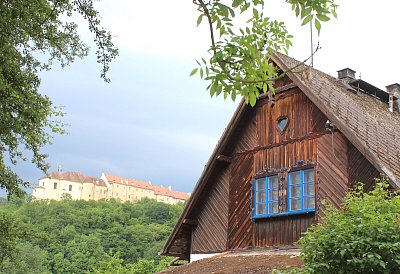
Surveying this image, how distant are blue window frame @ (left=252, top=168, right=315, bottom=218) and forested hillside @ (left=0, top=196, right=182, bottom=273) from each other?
107ft

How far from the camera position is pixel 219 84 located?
4676 millimetres

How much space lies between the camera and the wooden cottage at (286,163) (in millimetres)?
11539

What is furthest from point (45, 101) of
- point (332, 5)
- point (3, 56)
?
point (332, 5)

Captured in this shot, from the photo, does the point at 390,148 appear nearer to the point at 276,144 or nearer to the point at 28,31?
the point at 276,144

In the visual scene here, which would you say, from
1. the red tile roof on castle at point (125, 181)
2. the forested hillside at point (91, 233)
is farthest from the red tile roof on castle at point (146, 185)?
the forested hillside at point (91, 233)

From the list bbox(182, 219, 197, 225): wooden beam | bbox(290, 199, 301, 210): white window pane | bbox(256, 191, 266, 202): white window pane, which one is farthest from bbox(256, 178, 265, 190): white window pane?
bbox(182, 219, 197, 225): wooden beam

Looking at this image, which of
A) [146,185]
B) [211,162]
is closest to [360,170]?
[211,162]

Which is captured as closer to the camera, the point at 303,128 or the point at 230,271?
the point at 230,271

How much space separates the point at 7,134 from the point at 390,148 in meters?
7.92

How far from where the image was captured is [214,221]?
48.0 feet

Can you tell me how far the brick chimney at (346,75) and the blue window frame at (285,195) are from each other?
16.9 ft

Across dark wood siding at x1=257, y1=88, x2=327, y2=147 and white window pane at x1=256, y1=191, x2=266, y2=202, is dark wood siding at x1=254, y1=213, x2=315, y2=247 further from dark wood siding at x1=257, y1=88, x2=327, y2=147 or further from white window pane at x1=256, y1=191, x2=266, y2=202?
dark wood siding at x1=257, y1=88, x2=327, y2=147

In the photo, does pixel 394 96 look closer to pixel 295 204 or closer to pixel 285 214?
pixel 295 204

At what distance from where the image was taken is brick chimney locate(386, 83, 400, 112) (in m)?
16.7
